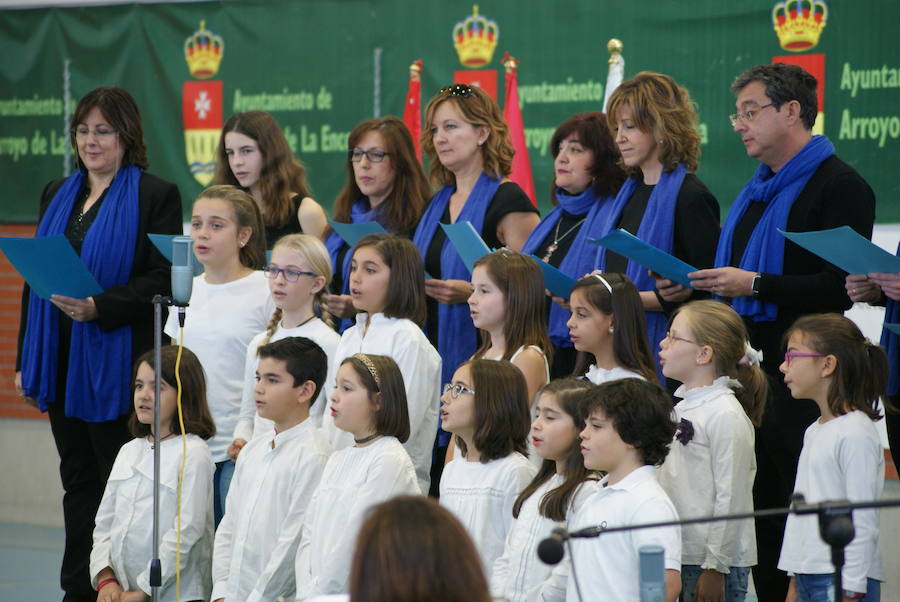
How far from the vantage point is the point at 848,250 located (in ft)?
10.7

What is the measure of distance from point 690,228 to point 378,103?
124 inches

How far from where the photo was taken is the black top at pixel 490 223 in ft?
14.8

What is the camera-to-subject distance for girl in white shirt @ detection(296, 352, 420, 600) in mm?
3652

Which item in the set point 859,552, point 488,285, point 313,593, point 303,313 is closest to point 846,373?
point 859,552

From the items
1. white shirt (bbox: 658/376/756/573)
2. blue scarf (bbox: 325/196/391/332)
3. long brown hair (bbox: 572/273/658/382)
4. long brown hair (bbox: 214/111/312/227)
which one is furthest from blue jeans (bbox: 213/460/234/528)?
white shirt (bbox: 658/376/756/573)

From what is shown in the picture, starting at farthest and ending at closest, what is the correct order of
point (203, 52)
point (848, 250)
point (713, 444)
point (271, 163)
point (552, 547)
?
point (203, 52)
point (271, 163)
point (713, 444)
point (848, 250)
point (552, 547)

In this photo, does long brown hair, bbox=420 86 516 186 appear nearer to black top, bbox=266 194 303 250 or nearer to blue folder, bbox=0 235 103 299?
black top, bbox=266 194 303 250

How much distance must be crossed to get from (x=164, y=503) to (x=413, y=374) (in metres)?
0.97

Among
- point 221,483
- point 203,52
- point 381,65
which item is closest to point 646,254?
point 221,483

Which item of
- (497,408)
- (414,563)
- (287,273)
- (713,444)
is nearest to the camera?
(414,563)

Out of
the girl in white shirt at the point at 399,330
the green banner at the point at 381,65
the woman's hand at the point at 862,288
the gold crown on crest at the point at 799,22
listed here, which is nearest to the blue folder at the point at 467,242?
the girl in white shirt at the point at 399,330

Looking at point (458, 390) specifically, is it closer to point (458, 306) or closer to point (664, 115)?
point (458, 306)

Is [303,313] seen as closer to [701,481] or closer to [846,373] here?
[701,481]

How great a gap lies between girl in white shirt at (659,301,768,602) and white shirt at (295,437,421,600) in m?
0.78
